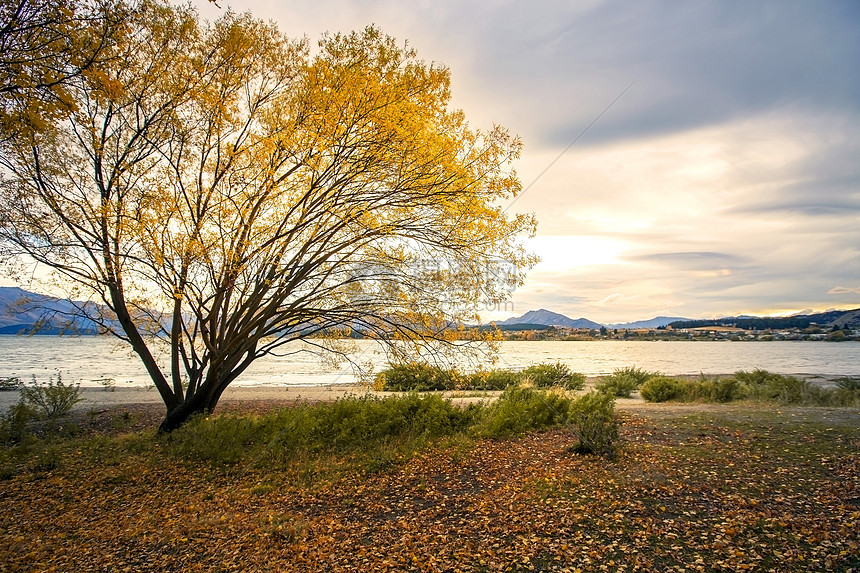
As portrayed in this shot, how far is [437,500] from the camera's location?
6.34 meters

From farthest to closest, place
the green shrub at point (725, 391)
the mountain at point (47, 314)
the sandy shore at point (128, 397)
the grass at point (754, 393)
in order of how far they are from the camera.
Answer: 1. the sandy shore at point (128, 397)
2. the green shrub at point (725, 391)
3. the grass at point (754, 393)
4. the mountain at point (47, 314)

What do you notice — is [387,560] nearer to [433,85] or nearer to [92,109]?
[433,85]

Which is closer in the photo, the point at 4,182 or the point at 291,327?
the point at 4,182

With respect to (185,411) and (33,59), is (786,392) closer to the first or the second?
(185,411)

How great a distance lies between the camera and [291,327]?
1035 centimetres

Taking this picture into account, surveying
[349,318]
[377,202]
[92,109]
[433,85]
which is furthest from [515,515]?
[92,109]

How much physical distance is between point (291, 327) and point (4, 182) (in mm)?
6391

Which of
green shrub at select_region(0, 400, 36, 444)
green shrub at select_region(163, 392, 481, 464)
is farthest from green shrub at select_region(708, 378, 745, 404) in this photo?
green shrub at select_region(0, 400, 36, 444)

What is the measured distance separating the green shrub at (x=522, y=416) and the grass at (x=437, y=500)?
295mm

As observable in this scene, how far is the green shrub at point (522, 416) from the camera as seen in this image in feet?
32.4

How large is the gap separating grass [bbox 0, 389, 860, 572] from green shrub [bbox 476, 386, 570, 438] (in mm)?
295

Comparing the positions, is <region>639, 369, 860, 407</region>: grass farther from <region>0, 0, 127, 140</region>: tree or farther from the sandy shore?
<region>0, 0, 127, 140</region>: tree

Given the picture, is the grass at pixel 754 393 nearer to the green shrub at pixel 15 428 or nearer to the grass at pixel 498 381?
the grass at pixel 498 381

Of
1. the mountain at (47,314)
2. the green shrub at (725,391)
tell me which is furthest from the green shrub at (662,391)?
the mountain at (47,314)
